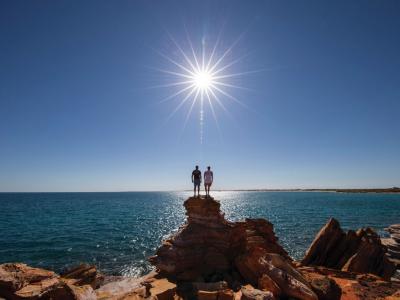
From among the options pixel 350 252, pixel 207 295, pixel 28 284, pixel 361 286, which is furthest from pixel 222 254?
pixel 28 284

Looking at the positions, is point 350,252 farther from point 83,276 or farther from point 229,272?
point 83,276

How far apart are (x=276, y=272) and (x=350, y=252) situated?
1343 cm

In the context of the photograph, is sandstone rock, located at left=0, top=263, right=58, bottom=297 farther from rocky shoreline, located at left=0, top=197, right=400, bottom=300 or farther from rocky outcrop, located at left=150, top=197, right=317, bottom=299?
rocky outcrop, located at left=150, top=197, right=317, bottom=299

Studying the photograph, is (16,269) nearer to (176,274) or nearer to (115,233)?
(176,274)

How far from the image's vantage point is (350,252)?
79.0ft

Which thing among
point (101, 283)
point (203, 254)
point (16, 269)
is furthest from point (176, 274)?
point (16, 269)

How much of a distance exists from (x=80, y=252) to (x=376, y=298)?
34.9 meters

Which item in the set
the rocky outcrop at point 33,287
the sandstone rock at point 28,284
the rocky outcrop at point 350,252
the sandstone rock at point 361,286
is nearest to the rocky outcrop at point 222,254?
the sandstone rock at point 361,286

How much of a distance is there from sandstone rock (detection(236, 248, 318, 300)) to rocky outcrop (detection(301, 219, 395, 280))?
8.52 metres

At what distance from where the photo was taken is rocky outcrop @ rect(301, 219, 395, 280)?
22547 millimetres

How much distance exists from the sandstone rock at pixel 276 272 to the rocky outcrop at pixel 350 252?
27.9 ft

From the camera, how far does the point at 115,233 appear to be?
169 ft

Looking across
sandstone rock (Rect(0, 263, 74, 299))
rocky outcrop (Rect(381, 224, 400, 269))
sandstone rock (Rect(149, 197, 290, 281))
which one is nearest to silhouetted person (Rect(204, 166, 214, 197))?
sandstone rock (Rect(149, 197, 290, 281))

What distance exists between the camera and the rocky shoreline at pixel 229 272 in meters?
14.3
